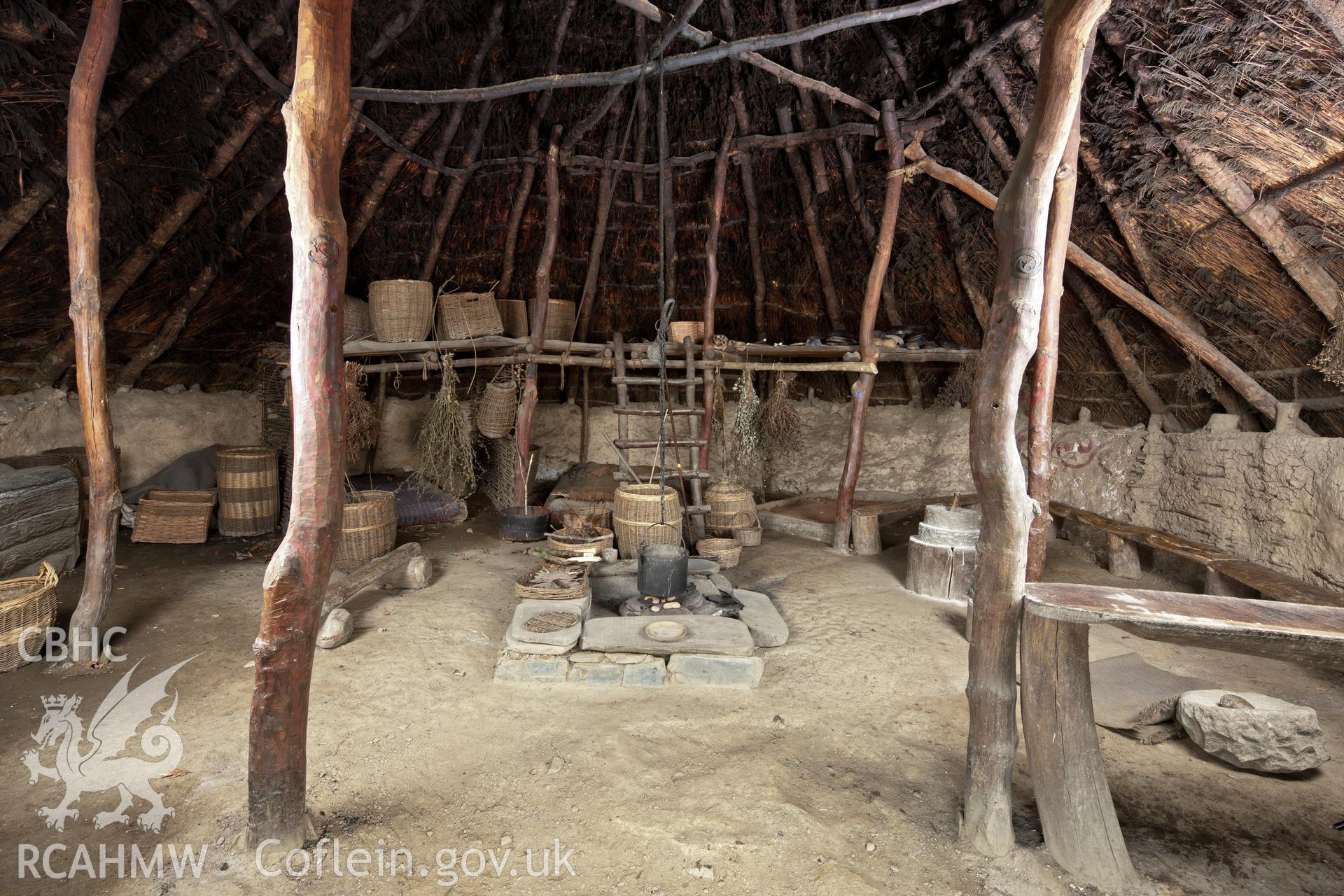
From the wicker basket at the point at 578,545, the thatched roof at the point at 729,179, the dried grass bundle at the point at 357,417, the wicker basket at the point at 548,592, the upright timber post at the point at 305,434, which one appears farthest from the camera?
the dried grass bundle at the point at 357,417

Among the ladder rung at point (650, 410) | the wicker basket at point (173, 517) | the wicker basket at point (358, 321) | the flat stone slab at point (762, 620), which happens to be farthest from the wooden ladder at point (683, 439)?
the wicker basket at point (173, 517)

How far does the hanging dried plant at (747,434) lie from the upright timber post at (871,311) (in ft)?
3.42

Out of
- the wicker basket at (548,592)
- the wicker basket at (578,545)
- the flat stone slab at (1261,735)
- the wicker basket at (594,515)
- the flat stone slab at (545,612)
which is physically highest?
the wicker basket at (594,515)

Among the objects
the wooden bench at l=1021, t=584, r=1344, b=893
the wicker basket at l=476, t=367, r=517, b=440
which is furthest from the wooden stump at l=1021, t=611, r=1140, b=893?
the wicker basket at l=476, t=367, r=517, b=440

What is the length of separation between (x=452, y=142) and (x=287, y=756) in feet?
20.2

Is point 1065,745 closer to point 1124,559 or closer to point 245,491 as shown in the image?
point 1124,559

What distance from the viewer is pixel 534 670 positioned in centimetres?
359

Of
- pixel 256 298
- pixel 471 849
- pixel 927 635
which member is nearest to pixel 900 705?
pixel 927 635

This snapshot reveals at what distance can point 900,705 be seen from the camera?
3.46 metres

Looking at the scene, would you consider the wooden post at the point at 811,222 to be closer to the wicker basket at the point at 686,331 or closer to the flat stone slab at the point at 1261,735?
the wicker basket at the point at 686,331

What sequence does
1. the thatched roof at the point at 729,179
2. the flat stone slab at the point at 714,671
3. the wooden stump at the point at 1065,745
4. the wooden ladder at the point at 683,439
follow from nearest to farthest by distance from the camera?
the wooden stump at the point at 1065,745 → the flat stone slab at the point at 714,671 → the thatched roof at the point at 729,179 → the wooden ladder at the point at 683,439

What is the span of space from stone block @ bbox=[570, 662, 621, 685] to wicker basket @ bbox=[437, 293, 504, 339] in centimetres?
380

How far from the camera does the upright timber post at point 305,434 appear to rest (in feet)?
7.04

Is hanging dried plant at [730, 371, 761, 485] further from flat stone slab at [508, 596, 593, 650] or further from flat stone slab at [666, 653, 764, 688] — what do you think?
flat stone slab at [666, 653, 764, 688]
